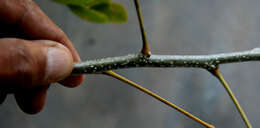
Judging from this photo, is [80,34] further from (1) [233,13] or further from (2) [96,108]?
(1) [233,13]

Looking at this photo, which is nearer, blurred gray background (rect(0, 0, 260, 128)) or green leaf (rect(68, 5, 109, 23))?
green leaf (rect(68, 5, 109, 23))

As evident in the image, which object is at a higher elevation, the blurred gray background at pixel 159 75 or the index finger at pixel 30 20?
the index finger at pixel 30 20

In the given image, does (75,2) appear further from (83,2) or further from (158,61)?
(158,61)

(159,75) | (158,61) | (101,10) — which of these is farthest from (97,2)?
(159,75)

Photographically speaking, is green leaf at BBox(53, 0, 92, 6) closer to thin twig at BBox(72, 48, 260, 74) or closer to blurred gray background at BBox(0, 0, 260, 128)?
thin twig at BBox(72, 48, 260, 74)

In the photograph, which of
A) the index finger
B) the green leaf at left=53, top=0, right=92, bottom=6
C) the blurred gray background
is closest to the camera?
the green leaf at left=53, top=0, right=92, bottom=6

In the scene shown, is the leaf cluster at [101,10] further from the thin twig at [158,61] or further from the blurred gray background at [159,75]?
the blurred gray background at [159,75]

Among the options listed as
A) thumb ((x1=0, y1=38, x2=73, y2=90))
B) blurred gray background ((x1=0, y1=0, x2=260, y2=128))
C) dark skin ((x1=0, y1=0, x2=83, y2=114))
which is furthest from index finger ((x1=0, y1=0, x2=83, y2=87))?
blurred gray background ((x1=0, y1=0, x2=260, y2=128))

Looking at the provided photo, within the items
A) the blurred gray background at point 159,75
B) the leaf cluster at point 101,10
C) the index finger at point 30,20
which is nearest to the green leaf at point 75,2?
the leaf cluster at point 101,10
